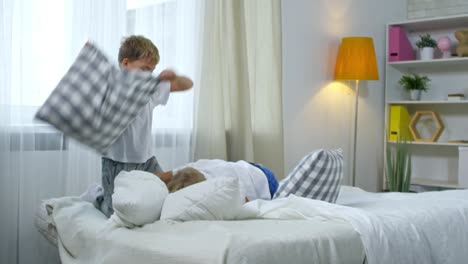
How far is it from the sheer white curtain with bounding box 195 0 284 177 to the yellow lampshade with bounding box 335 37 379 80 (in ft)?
2.50

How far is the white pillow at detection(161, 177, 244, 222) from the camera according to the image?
1.93 metres

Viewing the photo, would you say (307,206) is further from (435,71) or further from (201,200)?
(435,71)

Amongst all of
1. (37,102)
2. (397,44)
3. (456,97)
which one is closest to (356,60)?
(397,44)

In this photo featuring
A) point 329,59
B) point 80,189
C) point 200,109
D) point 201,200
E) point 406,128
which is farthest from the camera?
point 406,128

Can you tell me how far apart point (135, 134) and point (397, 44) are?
288 centimetres

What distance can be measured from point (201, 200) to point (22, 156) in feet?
3.31

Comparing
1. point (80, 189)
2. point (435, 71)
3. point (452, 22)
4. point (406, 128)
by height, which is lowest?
point (80, 189)

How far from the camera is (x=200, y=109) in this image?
10.8ft

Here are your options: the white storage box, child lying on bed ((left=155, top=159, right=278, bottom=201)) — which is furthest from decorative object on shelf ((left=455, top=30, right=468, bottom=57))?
child lying on bed ((left=155, top=159, right=278, bottom=201))

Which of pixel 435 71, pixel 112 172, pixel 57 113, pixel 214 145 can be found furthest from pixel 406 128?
pixel 57 113

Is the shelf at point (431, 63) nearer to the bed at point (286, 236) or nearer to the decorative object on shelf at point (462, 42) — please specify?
the decorative object on shelf at point (462, 42)

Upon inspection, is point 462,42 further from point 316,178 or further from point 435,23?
point 316,178

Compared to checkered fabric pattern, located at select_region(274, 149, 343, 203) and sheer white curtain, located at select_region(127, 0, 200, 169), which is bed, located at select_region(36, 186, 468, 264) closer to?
checkered fabric pattern, located at select_region(274, 149, 343, 203)

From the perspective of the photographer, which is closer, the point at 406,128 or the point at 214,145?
the point at 214,145
